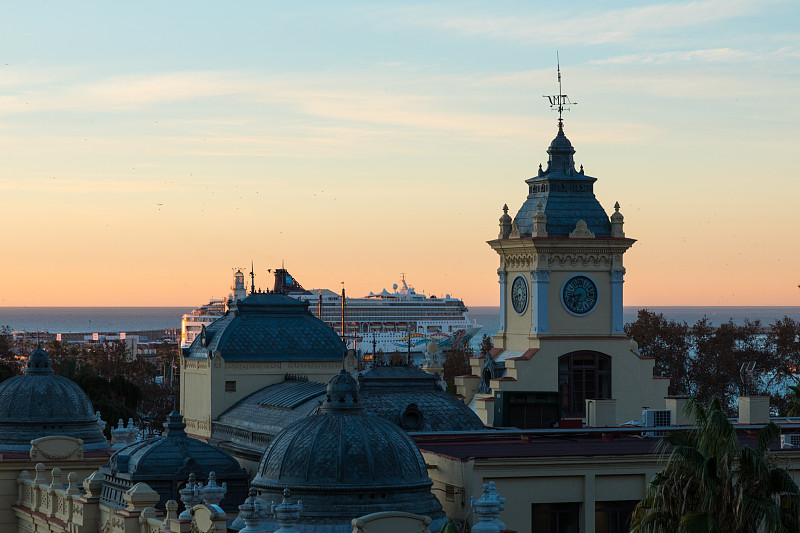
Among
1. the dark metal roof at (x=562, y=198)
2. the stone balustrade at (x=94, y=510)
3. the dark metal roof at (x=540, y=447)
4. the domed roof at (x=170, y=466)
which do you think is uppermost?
the dark metal roof at (x=562, y=198)

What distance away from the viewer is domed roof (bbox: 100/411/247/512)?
151ft

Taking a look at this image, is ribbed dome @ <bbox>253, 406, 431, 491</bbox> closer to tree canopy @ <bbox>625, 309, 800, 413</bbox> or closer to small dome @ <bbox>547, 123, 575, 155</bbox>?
small dome @ <bbox>547, 123, 575, 155</bbox>

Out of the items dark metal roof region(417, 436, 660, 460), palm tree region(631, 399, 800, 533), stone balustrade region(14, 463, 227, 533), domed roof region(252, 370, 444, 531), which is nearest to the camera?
palm tree region(631, 399, 800, 533)

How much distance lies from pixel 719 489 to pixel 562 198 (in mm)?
35634

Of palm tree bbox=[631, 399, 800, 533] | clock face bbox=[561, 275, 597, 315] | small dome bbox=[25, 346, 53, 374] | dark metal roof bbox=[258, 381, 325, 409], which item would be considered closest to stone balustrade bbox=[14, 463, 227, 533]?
small dome bbox=[25, 346, 53, 374]

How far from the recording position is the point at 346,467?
1389 inches

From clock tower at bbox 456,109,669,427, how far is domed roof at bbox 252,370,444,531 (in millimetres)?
25622

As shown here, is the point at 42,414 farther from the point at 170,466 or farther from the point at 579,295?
the point at 579,295

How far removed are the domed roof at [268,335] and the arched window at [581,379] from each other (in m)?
9.63

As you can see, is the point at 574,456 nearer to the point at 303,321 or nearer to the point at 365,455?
the point at 365,455

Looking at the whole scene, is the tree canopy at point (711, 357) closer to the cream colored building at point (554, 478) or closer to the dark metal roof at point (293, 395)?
the dark metal roof at point (293, 395)

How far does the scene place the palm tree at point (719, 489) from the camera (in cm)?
3084

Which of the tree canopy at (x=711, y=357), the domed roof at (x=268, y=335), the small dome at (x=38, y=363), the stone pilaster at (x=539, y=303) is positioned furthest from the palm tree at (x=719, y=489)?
the tree canopy at (x=711, y=357)

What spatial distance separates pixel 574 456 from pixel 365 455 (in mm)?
7924
